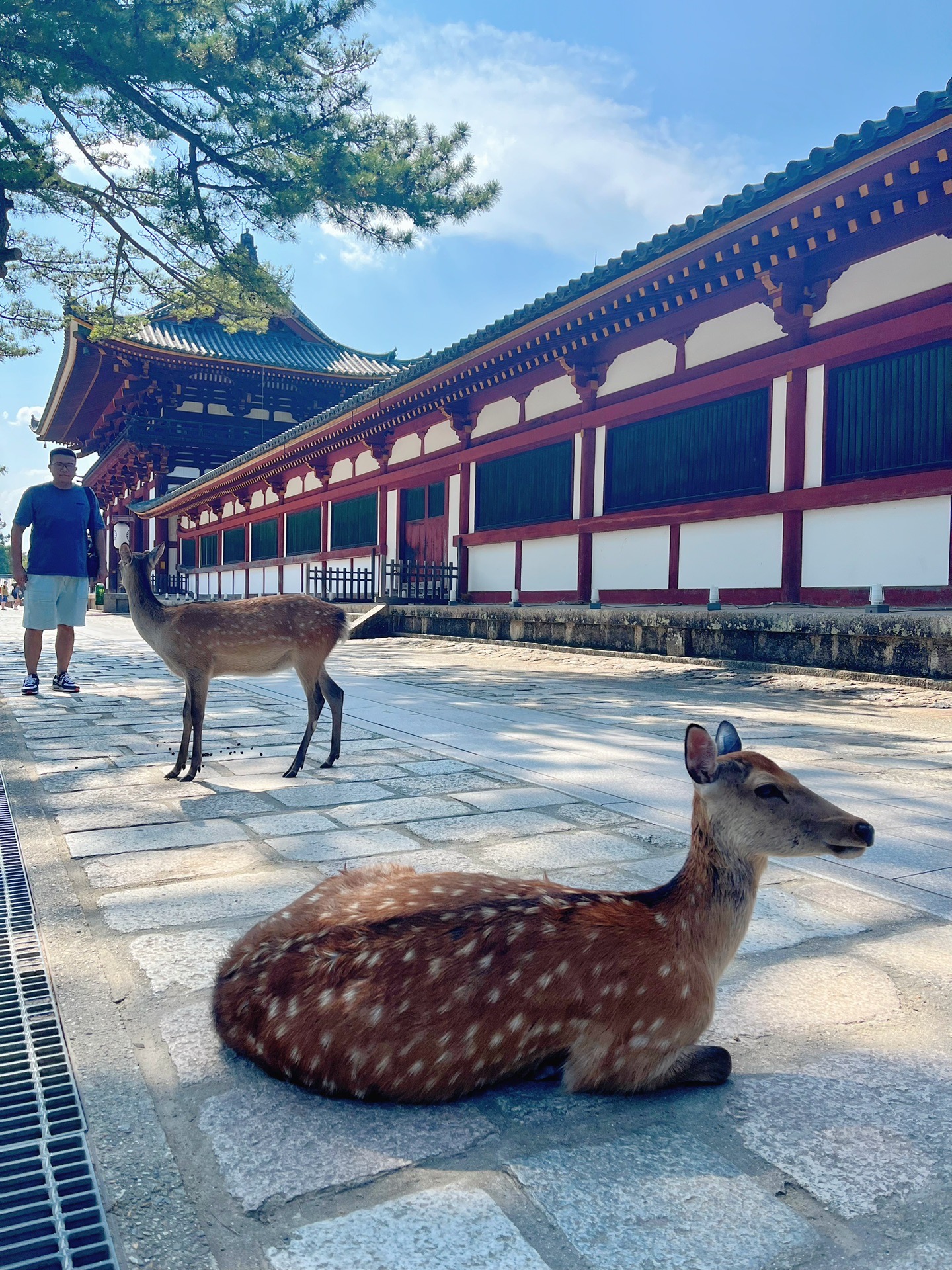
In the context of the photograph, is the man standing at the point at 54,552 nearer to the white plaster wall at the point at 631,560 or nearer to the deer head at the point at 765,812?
the deer head at the point at 765,812

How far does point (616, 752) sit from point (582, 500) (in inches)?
306

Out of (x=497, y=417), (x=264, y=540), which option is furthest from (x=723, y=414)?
(x=264, y=540)

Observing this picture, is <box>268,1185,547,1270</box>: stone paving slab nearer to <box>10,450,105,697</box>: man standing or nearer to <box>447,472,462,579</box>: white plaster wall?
<box>10,450,105,697</box>: man standing

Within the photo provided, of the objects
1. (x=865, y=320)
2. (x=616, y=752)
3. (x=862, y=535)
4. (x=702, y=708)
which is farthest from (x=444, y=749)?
(x=865, y=320)

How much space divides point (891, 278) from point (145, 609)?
24.1ft

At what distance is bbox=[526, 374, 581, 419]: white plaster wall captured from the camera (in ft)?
42.0

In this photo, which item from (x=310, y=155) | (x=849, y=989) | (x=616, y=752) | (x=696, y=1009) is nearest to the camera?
(x=696, y=1009)

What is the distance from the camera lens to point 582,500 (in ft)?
41.1

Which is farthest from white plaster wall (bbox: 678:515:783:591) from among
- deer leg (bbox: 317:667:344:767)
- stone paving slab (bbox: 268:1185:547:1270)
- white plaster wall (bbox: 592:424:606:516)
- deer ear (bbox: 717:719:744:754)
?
stone paving slab (bbox: 268:1185:547:1270)

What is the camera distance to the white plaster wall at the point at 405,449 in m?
17.3

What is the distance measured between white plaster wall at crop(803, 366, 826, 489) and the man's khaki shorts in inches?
279

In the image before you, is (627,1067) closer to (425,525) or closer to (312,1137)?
(312,1137)

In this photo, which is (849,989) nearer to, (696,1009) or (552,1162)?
(696,1009)

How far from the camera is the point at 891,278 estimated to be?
27.4 ft
